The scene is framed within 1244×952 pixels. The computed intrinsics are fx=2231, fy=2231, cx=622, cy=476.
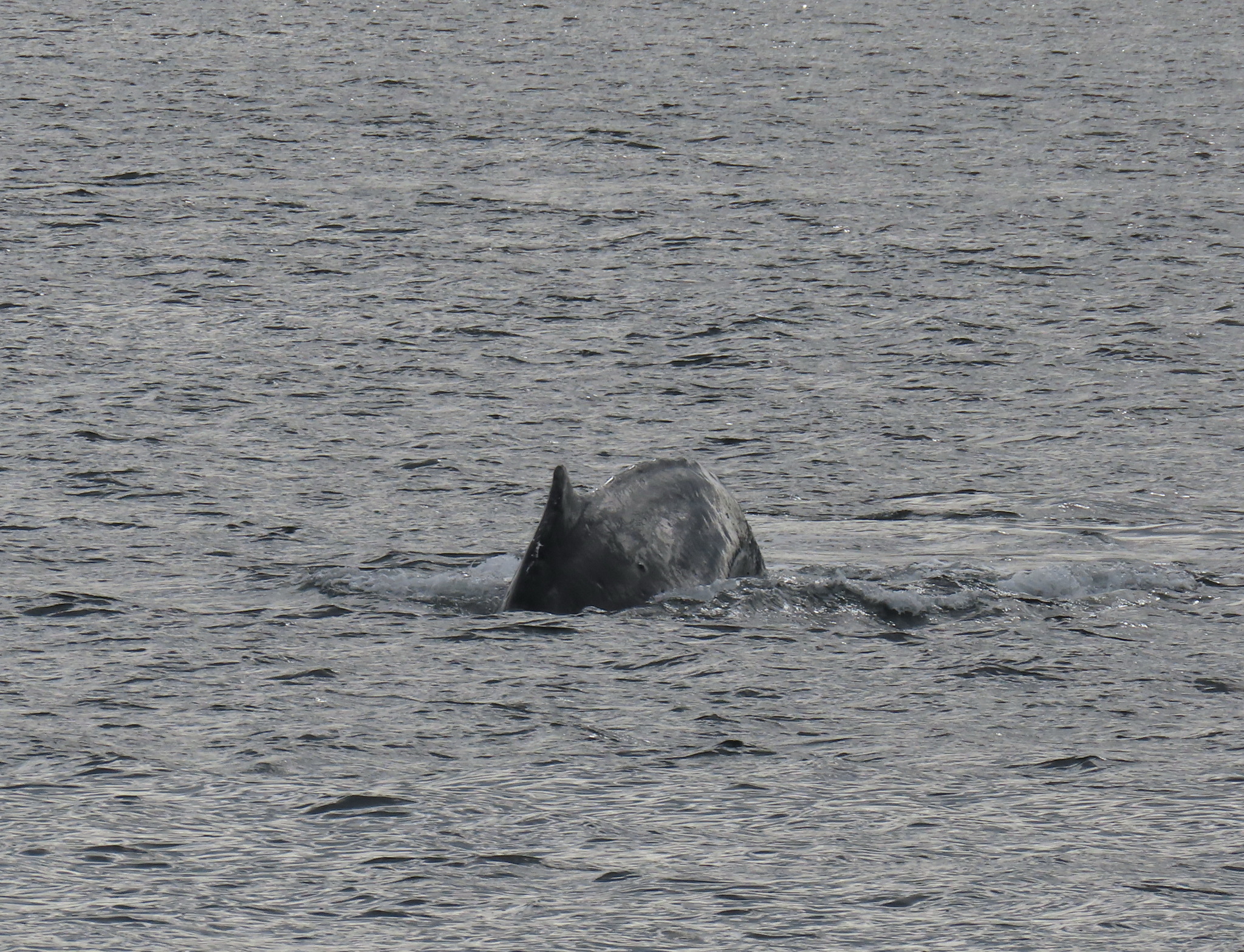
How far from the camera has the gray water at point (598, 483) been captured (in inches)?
207

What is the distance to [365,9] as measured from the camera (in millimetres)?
29234

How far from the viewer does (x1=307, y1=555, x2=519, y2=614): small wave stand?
317 inches

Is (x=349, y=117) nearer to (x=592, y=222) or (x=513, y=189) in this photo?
(x=513, y=189)

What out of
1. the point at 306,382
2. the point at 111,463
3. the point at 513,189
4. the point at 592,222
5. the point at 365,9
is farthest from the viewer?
the point at 365,9

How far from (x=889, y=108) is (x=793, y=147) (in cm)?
249

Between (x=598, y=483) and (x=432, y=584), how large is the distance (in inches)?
72.7

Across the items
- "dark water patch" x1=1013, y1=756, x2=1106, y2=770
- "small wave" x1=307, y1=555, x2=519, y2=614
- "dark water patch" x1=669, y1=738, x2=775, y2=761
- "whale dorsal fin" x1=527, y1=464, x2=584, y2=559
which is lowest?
"small wave" x1=307, y1=555, x2=519, y2=614

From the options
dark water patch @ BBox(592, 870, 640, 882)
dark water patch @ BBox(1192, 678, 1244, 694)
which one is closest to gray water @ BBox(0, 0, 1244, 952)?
dark water patch @ BBox(592, 870, 640, 882)

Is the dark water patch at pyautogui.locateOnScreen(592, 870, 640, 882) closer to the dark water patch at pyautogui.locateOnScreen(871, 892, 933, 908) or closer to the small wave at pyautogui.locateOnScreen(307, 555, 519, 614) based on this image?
the dark water patch at pyautogui.locateOnScreen(871, 892, 933, 908)

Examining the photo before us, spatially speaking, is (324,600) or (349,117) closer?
(324,600)

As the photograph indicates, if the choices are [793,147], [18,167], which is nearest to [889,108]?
[793,147]

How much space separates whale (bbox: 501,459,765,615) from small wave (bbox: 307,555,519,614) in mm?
194

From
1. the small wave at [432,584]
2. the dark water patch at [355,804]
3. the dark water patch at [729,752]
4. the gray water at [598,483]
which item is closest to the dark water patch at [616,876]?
the gray water at [598,483]

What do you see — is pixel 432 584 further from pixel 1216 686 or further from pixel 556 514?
pixel 1216 686
